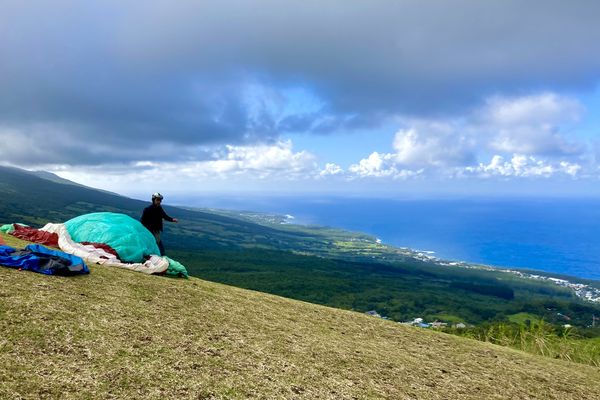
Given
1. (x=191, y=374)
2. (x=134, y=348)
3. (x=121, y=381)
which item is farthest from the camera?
(x=134, y=348)

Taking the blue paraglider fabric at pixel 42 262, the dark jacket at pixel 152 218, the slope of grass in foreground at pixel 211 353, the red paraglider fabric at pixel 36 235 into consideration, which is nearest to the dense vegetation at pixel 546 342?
the slope of grass in foreground at pixel 211 353

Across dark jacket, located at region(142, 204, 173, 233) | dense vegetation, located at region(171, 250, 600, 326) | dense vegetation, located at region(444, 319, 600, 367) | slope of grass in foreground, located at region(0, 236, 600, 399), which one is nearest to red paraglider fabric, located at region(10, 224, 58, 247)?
dark jacket, located at region(142, 204, 173, 233)

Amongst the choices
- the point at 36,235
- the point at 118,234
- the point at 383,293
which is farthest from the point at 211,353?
the point at 383,293

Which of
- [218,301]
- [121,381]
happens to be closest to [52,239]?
[218,301]

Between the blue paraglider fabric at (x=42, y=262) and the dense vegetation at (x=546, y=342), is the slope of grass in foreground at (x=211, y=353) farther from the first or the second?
the dense vegetation at (x=546, y=342)

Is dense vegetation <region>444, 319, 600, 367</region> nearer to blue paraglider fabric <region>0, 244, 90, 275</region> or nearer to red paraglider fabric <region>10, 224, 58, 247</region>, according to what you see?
blue paraglider fabric <region>0, 244, 90, 275</region>

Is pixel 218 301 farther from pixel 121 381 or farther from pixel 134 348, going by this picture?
pixel 121 381
